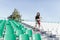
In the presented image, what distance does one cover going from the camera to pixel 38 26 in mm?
13031

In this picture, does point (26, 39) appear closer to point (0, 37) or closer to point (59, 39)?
point (59, 39)

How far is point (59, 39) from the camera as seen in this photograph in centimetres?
729

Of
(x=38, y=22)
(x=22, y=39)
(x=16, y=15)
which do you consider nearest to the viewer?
(x=22, y=39)

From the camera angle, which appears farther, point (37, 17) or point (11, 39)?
point (37, 17)

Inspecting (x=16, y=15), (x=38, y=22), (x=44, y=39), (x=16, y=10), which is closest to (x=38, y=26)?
(x=38, y=22)

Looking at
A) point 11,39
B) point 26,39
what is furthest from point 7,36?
point 26,39

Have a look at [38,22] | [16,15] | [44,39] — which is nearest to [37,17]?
[38,22]

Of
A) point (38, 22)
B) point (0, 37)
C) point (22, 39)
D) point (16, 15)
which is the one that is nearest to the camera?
point (22, 39)

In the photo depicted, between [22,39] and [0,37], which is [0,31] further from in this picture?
A: [22,39]

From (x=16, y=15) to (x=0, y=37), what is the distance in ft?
131

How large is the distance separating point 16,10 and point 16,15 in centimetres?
378

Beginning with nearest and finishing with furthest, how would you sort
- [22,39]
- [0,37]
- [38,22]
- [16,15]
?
[22,39], [0,37], [38,22], [16,15]

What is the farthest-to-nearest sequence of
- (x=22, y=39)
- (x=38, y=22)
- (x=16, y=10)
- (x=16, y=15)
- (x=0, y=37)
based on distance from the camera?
(x=16, y=10) → (x=16, y=15) → (x=38, y=22) → (x=0, y=37) → (x=22, y=39)

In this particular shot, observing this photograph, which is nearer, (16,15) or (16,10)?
(16,15)
